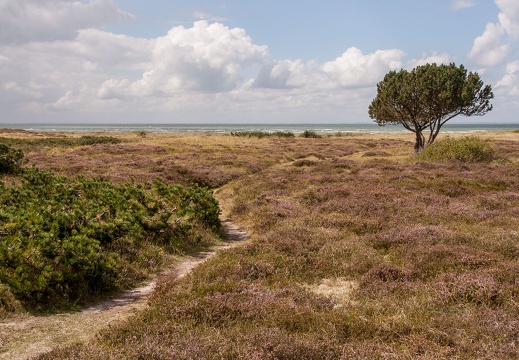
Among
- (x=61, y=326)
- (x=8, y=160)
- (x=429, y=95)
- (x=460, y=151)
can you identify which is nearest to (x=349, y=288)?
(x=61, y=326)

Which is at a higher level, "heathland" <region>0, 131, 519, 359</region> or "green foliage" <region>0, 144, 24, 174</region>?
"green foliage" <region>0, 144, 24, 174</region>

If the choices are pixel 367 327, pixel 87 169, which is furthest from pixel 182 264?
pixel 87 169

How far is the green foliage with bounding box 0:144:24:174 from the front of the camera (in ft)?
80.9

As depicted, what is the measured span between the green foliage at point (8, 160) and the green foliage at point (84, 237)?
456 inches

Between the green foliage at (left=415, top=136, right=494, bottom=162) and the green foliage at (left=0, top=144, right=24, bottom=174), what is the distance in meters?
34.9

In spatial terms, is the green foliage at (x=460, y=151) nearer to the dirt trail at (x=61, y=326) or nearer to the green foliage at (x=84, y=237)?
the green foliage at (x=84, y=237)

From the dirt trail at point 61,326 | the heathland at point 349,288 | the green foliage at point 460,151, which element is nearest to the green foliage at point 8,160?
the heathland at point 349,288

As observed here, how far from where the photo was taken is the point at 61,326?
24.5ft

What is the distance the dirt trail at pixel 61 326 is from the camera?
262 inches

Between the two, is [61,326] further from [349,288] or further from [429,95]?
[429,95]

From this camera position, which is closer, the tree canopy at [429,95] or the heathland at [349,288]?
the heathland at [349,288]

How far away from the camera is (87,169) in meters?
30.3

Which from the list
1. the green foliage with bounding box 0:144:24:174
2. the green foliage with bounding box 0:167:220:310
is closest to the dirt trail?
the green foliage with bounding box 0:167:220:310

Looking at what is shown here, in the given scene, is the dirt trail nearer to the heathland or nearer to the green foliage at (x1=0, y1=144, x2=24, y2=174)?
the heathland
